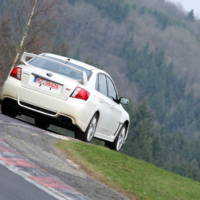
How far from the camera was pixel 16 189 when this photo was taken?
7.87 m

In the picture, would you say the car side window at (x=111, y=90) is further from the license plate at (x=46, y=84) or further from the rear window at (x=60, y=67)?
the license plate at (x=46, y=84)

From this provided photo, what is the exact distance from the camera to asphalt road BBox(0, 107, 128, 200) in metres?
8.22

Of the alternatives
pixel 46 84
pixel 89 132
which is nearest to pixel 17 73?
pixel 46 84

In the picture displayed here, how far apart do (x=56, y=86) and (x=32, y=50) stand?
2991 centimetres

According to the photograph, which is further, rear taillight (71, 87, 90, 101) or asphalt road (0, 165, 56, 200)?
rear taillight (71, 87, 90, 101)

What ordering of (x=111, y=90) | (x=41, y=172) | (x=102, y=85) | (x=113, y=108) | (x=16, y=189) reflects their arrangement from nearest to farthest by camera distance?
(x=16, y=189)
(x=41, y=172)
(x=102, y=85)
(x=113, y=108)
(x=111, y=90)

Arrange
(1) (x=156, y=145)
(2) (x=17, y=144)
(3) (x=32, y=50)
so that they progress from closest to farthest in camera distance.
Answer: (2) (x=17, y=144), (3) (x=32, y=50), (1) (x=156, y=145)

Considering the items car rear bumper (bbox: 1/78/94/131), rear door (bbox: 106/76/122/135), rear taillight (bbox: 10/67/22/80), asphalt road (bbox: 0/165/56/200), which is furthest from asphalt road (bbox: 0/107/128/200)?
rear door (bbox: 106/76/122/135)

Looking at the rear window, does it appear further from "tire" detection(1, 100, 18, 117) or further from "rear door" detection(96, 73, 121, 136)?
"tire" detection(1, 100, 18, 117)

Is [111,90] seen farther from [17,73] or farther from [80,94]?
[17,73]

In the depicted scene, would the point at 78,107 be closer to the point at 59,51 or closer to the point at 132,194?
the point at 132,194

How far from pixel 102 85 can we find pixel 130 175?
3.91m

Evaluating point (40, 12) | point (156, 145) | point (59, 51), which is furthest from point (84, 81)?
point (156, 145)

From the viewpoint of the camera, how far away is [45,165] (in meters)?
10.1
